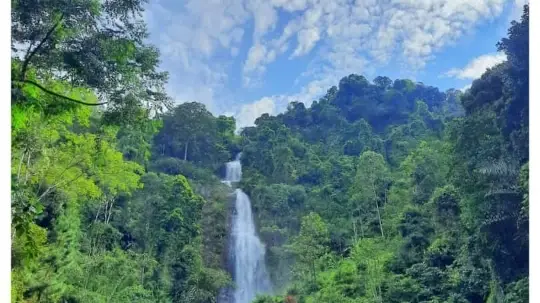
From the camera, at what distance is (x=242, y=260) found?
5.79m

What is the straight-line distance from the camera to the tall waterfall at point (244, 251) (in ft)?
18.7

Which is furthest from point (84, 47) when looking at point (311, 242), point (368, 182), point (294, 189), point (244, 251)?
point (368, 182)

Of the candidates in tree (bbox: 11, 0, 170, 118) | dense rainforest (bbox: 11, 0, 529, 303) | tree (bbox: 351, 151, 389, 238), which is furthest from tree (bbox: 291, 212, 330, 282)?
tree (bbox: 11, 0, 170, 118)

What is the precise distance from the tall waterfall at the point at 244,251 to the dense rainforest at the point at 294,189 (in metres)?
0.09

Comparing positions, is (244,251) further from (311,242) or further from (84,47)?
(84,47)

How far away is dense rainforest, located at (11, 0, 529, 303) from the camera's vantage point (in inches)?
183

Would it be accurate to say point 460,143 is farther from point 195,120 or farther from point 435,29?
point 195,120

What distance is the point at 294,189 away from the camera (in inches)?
226

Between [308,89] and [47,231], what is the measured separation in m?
2.57

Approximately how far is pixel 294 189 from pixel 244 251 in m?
0.77

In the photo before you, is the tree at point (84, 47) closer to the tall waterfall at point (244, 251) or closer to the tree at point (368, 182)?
the tall waterfall at point (244, 251)

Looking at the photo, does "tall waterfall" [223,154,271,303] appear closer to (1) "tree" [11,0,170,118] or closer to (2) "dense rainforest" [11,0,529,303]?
(2) "dense rainforest" [11,0,529,303]

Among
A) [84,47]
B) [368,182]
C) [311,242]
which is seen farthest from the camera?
[368,182]
